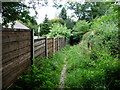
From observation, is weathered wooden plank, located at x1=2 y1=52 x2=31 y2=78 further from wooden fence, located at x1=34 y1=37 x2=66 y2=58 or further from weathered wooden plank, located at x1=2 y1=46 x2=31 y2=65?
wooden fence, located at x1=34 y1=37 x2=66 y2=58

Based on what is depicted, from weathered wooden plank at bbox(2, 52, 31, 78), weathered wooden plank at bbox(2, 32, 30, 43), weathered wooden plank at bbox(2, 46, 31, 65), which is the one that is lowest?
weathered wooden plank at bbox(2, 52, 31, 78)

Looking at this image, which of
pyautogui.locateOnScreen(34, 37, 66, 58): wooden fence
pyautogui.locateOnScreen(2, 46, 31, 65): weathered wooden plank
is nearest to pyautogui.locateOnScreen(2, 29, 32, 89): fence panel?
pyautogui.locateOnScreen(2, 46, 31, 65): weathered wooden plank

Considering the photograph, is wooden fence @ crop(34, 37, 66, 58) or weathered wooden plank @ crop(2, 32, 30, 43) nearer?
weathered wooden plank @ crop(2, 32, 30, 43)

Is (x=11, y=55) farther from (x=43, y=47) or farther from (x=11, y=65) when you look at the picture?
(x=43, y=47)

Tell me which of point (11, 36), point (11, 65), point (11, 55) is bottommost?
point (11, 65)

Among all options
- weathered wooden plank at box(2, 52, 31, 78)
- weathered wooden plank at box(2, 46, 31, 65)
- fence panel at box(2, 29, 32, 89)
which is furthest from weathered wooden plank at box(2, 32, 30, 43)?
weathered wooden plank at box(2, 52, 31, 78)

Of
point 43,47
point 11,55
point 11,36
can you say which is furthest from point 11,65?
point 43,47

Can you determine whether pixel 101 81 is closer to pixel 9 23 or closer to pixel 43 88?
pixel 43 88

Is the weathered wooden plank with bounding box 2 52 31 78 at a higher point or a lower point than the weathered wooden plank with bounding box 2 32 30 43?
lower

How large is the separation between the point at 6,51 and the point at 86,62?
2968 mm

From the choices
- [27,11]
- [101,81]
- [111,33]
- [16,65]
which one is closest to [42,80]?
[16,65]

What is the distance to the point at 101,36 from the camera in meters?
4.62

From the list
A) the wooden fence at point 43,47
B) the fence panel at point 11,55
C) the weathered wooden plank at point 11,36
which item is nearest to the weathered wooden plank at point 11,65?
the fence panel at point 11,55

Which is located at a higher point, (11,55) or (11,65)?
(11,55)
